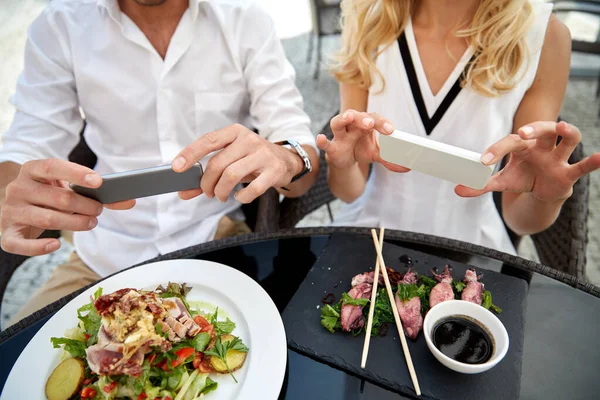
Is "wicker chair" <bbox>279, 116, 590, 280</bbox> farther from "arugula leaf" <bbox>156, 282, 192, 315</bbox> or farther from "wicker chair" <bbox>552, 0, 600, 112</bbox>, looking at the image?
"wicker chair" <bbox>552, 0, 600, 112</bbox>

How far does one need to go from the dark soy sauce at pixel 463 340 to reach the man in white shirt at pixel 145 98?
0.51 metres

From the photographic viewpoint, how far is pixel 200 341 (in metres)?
0.75

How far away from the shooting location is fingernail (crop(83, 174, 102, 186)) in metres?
0.77

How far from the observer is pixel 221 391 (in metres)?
0.72

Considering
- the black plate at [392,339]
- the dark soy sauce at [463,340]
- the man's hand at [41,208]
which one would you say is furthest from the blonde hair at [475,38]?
the man's hand at [41,208]

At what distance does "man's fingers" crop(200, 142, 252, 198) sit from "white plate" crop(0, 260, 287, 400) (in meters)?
0.18

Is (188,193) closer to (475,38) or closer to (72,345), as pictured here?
(72,345)

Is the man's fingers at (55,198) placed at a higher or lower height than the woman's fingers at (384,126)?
lower

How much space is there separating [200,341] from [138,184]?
1.04 feet

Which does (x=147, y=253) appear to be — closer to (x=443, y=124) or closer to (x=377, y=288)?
(x=377, y=288)

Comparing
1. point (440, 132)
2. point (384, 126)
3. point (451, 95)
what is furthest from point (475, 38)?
point (384, 126)

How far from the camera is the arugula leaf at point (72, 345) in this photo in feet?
2.43

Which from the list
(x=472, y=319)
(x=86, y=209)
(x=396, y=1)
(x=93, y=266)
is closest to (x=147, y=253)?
(x=93, y=266)

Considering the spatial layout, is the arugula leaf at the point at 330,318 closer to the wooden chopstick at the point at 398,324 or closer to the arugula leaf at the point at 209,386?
the wooden chopstick at the point at 398,324
